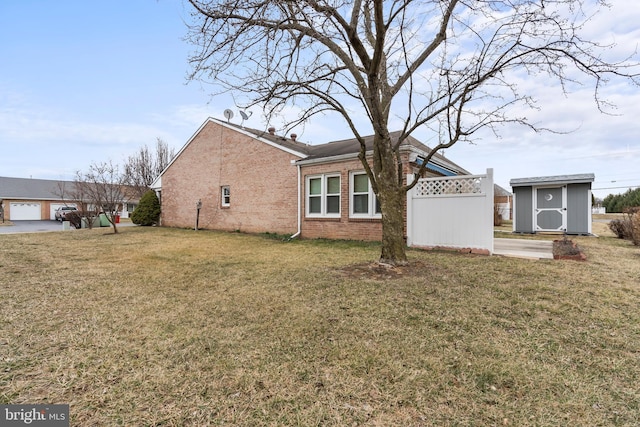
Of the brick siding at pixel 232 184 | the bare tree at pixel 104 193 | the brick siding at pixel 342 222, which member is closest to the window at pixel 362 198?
the brick siding at pixel 342 222

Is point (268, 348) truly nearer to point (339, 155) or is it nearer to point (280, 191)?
point (339, 155)

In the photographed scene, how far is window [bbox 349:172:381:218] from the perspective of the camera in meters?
11.0

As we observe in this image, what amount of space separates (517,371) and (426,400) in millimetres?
1011

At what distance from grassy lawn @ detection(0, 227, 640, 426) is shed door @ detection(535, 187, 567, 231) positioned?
38.6ft

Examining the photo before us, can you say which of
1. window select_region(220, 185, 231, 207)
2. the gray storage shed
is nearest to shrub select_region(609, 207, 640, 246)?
the gray storage shed

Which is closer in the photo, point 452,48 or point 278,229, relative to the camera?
point 452,48

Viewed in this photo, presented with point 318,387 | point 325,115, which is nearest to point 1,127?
point 325,115

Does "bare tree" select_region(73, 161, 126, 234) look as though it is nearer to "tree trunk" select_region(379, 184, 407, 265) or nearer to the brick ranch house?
the brick ranch house

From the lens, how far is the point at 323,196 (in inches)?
490

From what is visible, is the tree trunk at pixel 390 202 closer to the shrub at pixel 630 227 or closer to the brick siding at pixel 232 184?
the brick siding at pixel 232 184

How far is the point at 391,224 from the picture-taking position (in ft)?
20.3

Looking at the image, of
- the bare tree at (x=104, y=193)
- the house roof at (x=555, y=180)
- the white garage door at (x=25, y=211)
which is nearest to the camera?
the house roof at (x=555, y=180)

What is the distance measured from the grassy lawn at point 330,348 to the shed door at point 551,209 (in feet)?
38.6

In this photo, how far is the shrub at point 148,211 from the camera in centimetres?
2102
